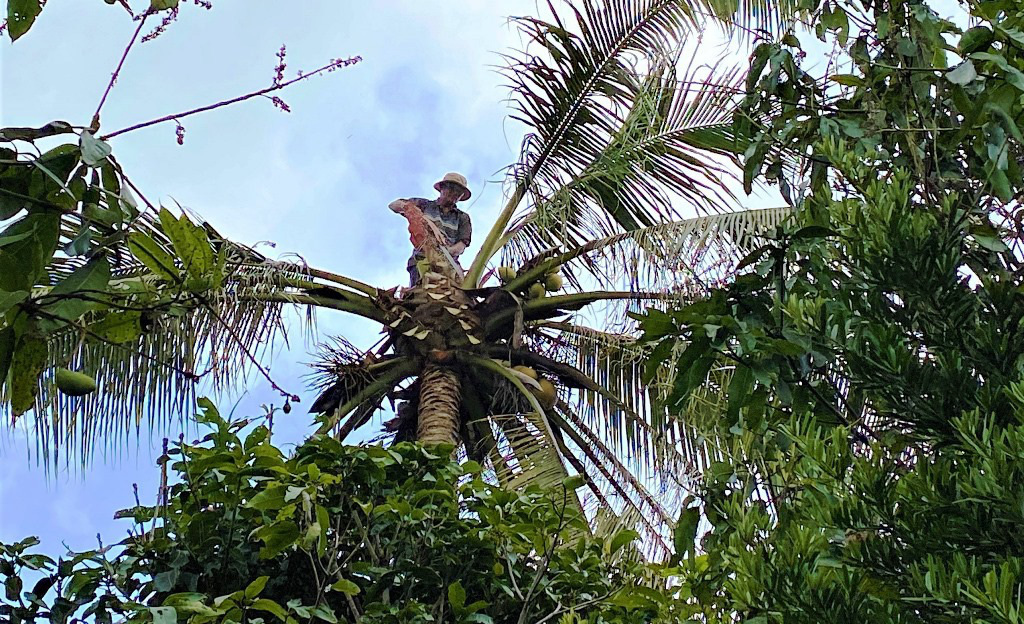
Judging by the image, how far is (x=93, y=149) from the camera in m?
1.79

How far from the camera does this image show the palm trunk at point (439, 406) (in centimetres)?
607

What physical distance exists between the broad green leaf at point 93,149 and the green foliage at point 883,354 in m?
1.14

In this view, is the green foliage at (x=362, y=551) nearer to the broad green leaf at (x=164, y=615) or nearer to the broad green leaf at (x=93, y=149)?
the broad green leaf at (x=164, y=615)

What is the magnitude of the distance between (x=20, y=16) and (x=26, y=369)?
0.78m

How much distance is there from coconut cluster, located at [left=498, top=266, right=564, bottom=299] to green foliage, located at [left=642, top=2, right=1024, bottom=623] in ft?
11.6

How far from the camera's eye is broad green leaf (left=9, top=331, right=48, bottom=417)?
2154 mm

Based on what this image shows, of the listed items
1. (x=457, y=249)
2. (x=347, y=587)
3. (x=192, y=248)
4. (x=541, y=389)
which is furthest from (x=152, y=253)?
(x=457, y=249)

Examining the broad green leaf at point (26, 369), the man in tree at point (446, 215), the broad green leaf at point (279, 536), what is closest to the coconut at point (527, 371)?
the man in tree at point (446, 215)

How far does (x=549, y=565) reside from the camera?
12.9ft

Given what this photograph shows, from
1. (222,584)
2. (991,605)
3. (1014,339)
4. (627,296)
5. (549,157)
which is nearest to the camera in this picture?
(991,605)

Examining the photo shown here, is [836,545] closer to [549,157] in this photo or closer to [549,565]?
[549,565]

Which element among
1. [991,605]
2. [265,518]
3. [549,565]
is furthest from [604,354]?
[991,605]

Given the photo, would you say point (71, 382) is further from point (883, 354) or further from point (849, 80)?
Answer: point (849, 80)

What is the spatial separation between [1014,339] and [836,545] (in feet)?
1.77
